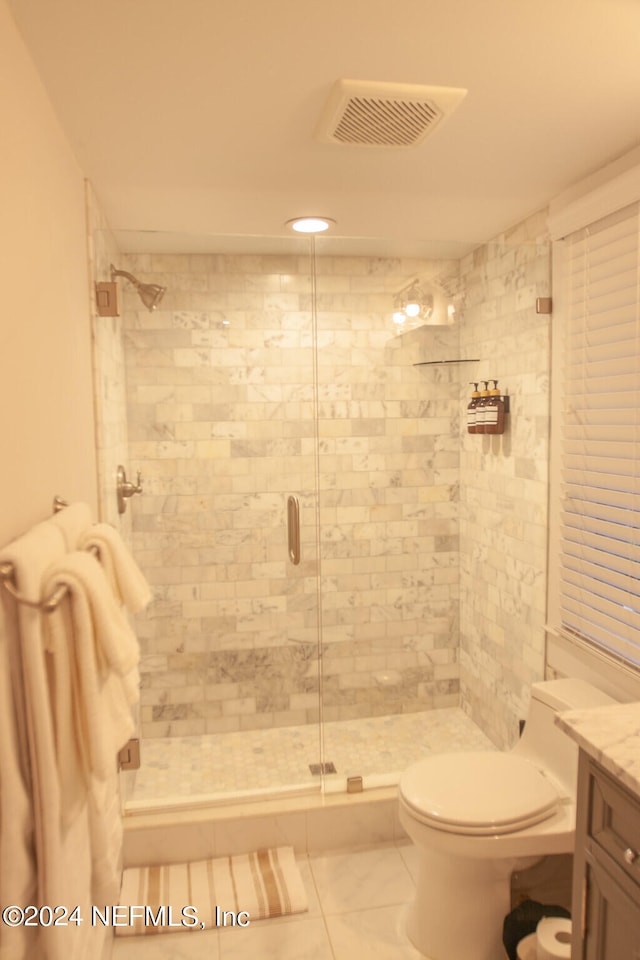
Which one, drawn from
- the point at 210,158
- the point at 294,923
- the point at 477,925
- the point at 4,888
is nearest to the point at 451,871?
the point at 477,925

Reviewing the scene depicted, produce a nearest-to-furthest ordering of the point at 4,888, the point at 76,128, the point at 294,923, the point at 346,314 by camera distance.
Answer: the point at 4,888 < the point at 76,128 < the point at 294,923 < the point at 346,314

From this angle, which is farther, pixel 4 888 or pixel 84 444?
pixel 84 444

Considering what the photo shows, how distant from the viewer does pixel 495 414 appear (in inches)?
111

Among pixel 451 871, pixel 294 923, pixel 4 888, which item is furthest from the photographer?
pixel 294 923

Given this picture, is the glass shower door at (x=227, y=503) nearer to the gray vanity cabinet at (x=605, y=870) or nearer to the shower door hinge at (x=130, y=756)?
the shower door hinge at (x=130, y=756)

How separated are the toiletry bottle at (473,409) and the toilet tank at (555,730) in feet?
3.80

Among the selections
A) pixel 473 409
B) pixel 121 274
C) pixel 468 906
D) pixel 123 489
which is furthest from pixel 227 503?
pixel 468 906

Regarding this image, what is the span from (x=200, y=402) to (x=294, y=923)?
6.79ft

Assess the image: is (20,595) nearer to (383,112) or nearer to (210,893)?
(383,112)

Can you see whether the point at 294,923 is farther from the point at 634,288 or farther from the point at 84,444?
the point at 634,288

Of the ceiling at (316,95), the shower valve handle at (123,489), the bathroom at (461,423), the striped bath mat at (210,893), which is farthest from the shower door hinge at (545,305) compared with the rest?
the striped bath mat at (210,893)

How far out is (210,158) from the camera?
80.3 inches

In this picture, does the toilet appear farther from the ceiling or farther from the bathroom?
the ceiling

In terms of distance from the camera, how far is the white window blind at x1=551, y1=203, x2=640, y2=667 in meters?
2.04
